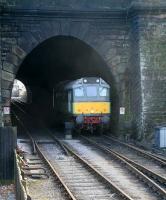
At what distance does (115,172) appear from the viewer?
16.5 m

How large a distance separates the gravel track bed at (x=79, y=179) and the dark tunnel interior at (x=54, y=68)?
9.79m

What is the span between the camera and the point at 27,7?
26.1 meters

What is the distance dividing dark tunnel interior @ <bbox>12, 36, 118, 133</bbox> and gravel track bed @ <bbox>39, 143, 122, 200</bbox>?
32.1ft

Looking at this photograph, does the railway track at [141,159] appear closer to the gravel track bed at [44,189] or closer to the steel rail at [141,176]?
the steel rail at [141,176]

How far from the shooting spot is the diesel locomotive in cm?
2753

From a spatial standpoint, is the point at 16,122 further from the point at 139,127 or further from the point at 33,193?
the point at 33,193

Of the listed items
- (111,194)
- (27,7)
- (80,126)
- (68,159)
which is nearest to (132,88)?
Result: (80,126)

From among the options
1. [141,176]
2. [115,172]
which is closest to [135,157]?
[115,172]

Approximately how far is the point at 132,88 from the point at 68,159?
916cm

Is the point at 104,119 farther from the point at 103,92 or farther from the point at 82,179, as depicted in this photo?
the point at 82,179

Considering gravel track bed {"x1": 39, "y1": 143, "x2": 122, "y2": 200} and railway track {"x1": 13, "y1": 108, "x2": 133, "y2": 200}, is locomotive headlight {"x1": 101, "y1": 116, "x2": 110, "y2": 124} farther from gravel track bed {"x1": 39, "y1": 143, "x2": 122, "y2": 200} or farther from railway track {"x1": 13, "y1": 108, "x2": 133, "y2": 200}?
gravel track bed {"x1": 39, "y1": 143, "x2": 122, "y2": 200}

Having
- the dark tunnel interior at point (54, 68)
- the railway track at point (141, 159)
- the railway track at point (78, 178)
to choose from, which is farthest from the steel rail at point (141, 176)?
the dark tunnel interior at point (54, 68)

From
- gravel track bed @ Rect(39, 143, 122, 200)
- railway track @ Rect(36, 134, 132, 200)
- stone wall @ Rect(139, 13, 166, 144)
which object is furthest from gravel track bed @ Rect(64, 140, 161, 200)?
stone wall @ Rect(139, 13, 166, 144)

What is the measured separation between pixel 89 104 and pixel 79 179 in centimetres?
1263
